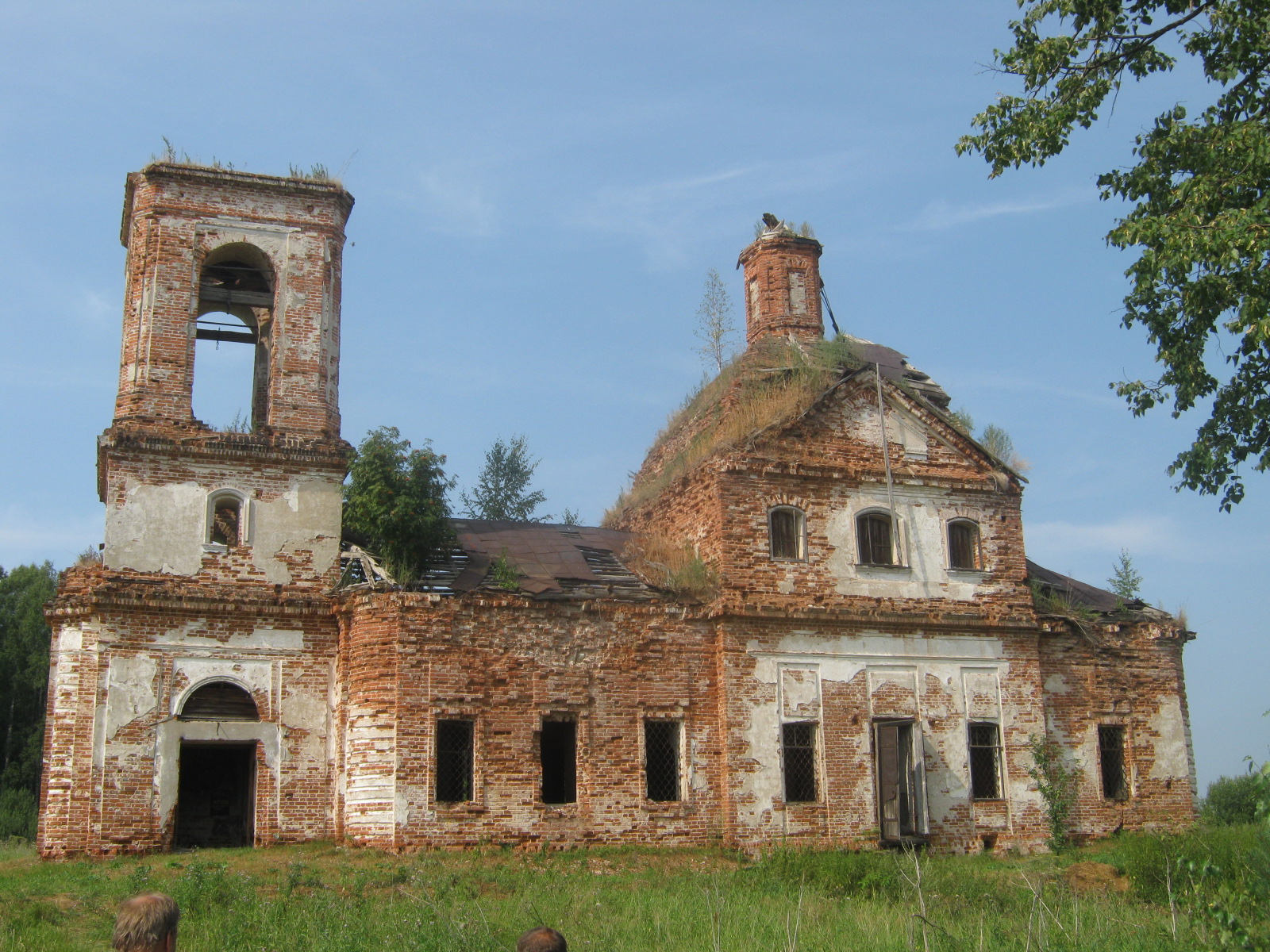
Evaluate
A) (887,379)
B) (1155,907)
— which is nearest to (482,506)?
(887,379)

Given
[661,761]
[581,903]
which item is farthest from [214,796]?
[581,903]

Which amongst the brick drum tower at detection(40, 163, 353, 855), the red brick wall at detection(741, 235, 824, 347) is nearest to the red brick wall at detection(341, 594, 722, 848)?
the brick drum tower at detection(40, 163, 353, 855)

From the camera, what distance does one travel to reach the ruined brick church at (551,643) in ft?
57.1

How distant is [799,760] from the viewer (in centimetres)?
1892

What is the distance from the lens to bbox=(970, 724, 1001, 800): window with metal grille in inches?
781

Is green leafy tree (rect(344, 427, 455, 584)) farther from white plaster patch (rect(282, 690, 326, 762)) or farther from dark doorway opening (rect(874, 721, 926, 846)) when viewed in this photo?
dark doorway opening (rect(874, 721, 926, 846))

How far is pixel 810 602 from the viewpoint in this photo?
1948cm

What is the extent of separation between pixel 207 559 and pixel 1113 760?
1511cm

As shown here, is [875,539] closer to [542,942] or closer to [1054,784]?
[1054,784]

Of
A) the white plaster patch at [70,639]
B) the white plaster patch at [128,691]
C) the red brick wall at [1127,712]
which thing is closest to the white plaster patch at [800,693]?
the red brick wall at [1127,712]

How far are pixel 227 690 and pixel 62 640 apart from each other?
2.36 m

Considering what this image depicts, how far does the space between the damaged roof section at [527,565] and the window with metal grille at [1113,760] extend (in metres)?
8.37

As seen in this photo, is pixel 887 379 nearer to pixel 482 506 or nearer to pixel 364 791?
pixel 364 791

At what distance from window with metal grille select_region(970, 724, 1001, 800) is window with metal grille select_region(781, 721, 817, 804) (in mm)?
2779
